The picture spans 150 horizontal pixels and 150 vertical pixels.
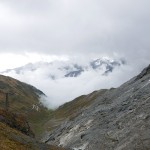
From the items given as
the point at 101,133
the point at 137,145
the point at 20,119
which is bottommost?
the point at 137,145

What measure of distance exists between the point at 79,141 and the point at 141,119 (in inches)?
559

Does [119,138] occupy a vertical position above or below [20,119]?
below

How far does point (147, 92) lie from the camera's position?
82250mm

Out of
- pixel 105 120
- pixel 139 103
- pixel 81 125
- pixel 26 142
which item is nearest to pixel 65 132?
pixel 81 125

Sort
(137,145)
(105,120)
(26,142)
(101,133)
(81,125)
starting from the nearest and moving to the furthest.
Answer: (26,142) < (137,145) < (101,133) < (105,120) < (81,125)

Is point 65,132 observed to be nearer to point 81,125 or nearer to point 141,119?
point 81,125

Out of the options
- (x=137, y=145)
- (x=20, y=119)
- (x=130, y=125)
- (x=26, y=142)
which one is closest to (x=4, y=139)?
(x=26, y=142)

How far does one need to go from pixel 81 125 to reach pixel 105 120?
7.97m

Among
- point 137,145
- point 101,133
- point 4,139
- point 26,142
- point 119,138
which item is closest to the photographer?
point 4,139

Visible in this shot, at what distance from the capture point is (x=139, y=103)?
78250 millimetres

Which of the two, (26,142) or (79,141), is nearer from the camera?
(26,142)

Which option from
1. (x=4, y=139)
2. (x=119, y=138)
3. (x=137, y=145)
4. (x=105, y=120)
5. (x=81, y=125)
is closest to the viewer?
(x=4, y=139)

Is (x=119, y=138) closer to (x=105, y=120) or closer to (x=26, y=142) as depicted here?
(x=105, y=120)

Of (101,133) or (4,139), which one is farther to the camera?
(101,133)
